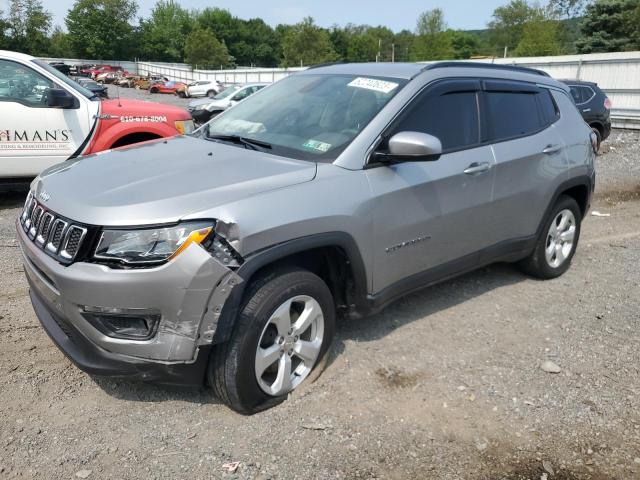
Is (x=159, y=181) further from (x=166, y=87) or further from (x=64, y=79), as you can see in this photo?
(x=166, y=87)

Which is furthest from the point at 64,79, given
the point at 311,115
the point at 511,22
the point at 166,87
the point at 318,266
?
the point at 511,22

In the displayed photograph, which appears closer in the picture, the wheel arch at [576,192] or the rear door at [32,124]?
the wheel arch at [576,192]

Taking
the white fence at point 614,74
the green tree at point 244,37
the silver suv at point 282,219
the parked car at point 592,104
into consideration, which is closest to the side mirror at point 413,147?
the silver suv at point 282,219

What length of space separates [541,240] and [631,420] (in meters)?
1.98

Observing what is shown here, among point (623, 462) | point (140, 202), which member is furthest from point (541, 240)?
point (140, 202)

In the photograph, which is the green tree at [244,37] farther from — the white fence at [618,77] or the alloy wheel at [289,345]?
the alloy wheel at [289,345]

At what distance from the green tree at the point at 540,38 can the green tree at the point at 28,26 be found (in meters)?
68.8

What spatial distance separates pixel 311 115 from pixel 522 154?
1724 mm

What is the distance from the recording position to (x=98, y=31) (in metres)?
95.4

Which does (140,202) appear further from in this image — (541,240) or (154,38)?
(154,38)

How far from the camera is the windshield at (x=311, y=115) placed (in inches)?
136

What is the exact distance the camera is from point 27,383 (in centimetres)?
326

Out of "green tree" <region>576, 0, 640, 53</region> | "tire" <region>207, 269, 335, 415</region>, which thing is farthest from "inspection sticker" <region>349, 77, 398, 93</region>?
"green tree" <region>576, 0, 640, 53</region>

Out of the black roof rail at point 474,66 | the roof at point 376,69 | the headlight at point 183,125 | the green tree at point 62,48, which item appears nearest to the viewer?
the roof at point 376,69
